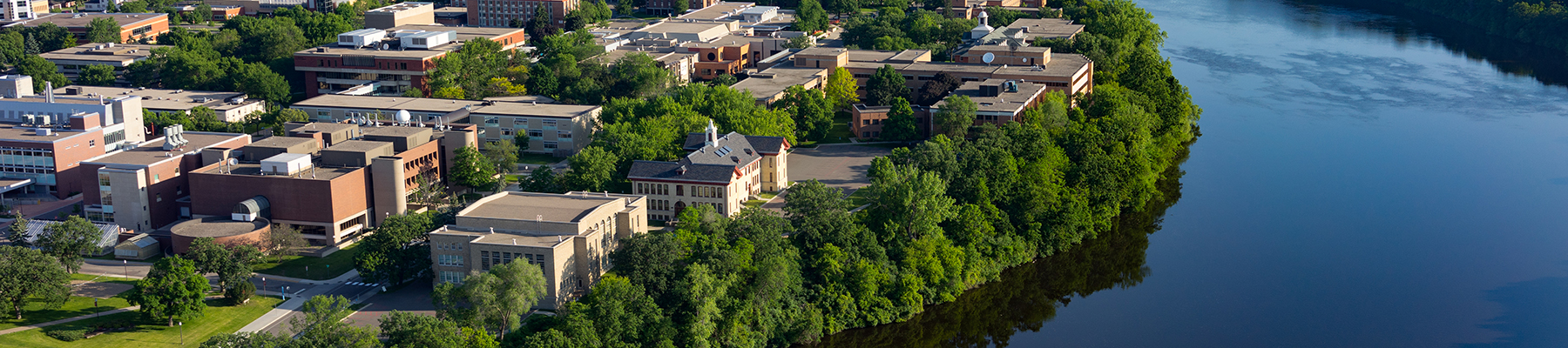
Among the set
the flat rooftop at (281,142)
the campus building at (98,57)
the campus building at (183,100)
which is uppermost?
the campus building at (98,57)

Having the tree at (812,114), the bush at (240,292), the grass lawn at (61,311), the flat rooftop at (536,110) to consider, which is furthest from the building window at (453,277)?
the tree at (812,114)

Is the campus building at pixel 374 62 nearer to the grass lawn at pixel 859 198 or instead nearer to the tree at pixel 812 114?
the tree at pixel 812 114

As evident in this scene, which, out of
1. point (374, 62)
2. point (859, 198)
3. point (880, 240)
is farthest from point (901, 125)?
point (374, 62)

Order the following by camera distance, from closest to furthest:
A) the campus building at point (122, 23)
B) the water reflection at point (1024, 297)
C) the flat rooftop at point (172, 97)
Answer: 1. the water reflection at point (1024, 297)
2. the flat rooftop at point (172, 97)
3. the campus building at point (122, 23)

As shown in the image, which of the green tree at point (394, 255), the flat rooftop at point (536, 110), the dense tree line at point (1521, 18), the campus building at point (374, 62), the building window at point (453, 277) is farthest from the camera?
the dense tree line at point (1521, 18)

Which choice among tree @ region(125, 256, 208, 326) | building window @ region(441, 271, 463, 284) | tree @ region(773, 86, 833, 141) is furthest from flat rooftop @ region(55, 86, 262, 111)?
building window @ region(441, 271, 463, 284)

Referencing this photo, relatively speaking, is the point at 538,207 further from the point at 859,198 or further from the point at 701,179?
the point at 859,198
